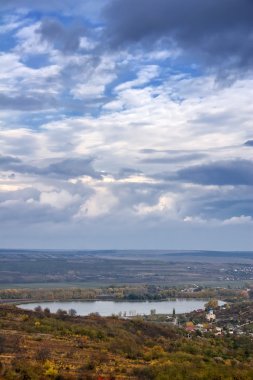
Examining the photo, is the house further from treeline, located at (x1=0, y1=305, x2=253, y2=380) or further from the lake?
treeline, located at (x1=0, y1=305, x2=253, y2=380)

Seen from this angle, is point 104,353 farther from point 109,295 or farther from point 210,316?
point 109,295

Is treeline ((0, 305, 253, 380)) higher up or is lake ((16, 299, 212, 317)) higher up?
treeline ((0, 305, 253, 380))

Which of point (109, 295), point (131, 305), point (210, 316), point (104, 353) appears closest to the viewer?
point (104, 353)

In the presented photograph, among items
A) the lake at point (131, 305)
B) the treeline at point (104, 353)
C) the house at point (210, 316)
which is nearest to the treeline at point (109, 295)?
the lake at point (131, 305)

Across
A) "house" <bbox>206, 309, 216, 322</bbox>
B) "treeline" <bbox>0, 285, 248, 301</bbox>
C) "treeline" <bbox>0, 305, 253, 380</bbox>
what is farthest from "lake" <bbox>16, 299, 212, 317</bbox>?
"treeline" <bbox>0, 305, 253, 380</bbox>

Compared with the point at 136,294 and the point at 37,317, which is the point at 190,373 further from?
the point at 136,294

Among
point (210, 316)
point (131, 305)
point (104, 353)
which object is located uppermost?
point (104, 353)

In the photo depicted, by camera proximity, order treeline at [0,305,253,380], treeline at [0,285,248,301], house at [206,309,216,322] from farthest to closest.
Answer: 1. treeline at [0,285,248,301]
2. house at [206,309,216,322]
3. treeline at [0,305,253,380]

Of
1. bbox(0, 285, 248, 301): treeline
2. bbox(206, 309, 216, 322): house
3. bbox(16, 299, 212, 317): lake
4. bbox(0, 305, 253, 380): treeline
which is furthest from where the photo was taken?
bbox(0, 285, 248, 301): treeline

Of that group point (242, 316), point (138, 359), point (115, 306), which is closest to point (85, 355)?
point (138, 359)

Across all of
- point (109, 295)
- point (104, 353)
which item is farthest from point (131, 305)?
point (104, 353)

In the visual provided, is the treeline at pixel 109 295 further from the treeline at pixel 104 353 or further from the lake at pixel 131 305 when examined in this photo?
the treeline at pixel 104 353
